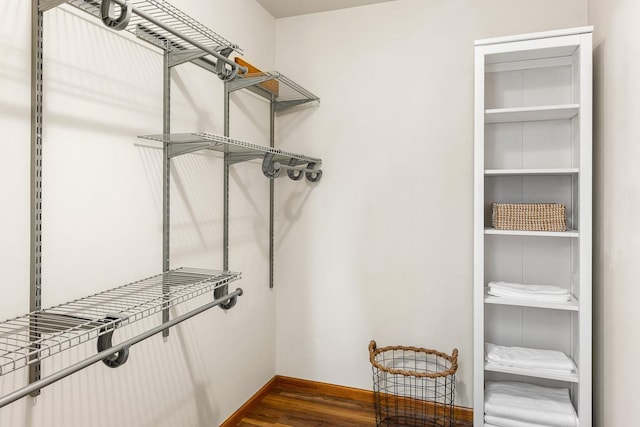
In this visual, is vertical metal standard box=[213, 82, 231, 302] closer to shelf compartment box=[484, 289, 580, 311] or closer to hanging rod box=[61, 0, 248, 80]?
hanging rod box=[61, 0, 248, 80]

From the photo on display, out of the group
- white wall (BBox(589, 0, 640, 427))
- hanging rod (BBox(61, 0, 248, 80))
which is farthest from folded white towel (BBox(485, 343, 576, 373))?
hanging rod (BBox(61, 0, 248, 80))

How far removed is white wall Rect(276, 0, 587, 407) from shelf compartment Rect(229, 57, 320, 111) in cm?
9

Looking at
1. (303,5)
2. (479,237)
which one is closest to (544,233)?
(479,237)

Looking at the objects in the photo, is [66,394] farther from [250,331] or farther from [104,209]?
[250,331]

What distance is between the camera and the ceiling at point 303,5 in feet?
8.09

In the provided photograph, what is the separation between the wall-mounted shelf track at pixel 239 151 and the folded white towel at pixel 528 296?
45.7 inches

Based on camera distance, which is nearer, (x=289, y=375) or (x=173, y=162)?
(x=173, y=162)

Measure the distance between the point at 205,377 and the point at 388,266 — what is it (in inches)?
45.4

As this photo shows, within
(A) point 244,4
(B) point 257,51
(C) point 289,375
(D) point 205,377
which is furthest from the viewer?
(C) point 289,375

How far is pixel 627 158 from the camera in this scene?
1.54 metres

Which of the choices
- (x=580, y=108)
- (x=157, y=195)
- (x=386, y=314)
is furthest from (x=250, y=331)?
(x=580, y=108)

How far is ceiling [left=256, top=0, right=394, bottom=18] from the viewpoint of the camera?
97.0 inches

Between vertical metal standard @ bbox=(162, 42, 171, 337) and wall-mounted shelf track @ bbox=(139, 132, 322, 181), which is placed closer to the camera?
wall-mounted shelf track @ bbox=(139, 132, 322, 181)

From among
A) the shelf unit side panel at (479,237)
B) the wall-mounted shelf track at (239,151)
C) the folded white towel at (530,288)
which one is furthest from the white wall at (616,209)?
the wall-mounted shelf track at (239,151)
